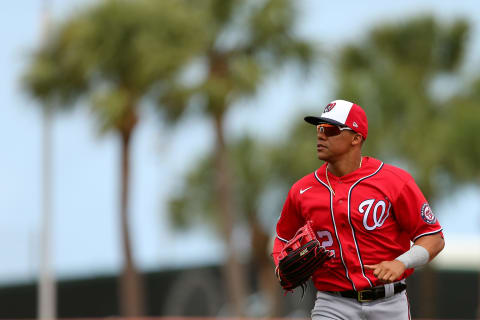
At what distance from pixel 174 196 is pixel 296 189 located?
27283 millimetres

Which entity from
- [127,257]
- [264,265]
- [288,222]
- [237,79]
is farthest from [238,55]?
[288,222]

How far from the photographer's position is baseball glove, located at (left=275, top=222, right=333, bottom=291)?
16.9 ft

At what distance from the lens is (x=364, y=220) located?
520 centimetres

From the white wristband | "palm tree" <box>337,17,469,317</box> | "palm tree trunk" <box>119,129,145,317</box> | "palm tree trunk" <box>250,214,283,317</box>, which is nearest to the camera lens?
the white wristband

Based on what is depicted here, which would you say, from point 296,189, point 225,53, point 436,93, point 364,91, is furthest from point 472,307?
point 296,189

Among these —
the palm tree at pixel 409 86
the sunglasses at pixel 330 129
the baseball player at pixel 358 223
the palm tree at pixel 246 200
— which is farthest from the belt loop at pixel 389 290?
the palm tree at pixel 246 200

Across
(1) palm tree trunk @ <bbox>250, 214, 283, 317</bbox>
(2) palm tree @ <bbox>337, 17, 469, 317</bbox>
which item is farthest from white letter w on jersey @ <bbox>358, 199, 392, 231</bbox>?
(1) palm tree trunk @ <bbox>250, 214, 283, 317</bbox>

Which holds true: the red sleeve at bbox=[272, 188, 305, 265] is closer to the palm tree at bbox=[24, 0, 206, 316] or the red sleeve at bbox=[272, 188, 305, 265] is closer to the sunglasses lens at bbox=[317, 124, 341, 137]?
the sunglasses lens at bbox=[317, 124, 341, 137]

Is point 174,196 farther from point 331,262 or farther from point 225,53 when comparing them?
point 331,262

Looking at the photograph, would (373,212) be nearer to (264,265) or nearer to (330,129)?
(330,129)

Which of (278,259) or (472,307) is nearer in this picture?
(278,259)

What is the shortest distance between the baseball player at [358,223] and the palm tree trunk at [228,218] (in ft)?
60.9

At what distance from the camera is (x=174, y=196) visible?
32.6m

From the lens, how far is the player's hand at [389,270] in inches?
193
